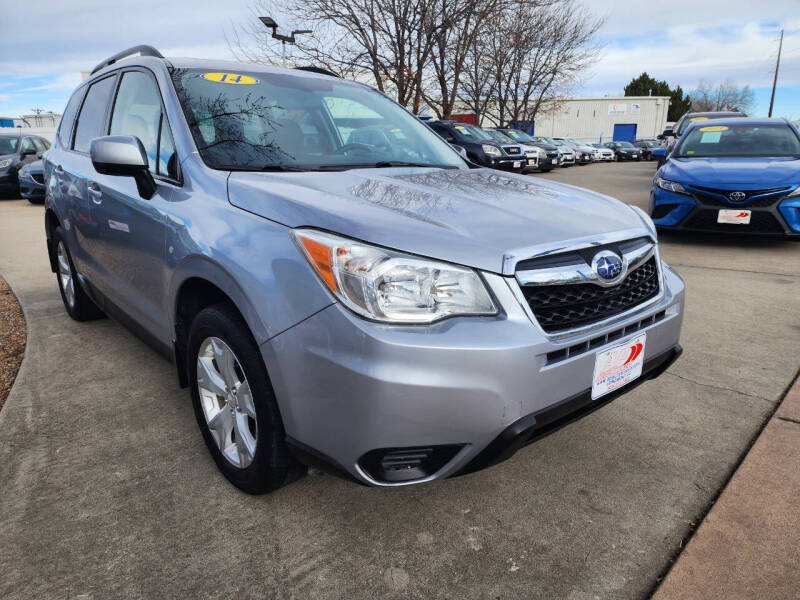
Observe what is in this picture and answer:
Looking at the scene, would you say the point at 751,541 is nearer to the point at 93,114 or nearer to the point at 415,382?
the point at 415,382

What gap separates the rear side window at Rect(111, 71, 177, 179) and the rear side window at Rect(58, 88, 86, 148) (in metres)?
1.04

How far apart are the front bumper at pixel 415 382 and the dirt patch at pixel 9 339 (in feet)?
7.54

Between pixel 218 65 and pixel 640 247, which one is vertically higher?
pixel 218 65

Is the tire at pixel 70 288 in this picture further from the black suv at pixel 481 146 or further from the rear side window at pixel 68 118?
the black suv at pixel 481 146

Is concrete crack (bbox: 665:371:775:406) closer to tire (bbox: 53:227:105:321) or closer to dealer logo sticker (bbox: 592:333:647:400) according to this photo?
dealer logo sticker (bbox: 592:333:647:400)

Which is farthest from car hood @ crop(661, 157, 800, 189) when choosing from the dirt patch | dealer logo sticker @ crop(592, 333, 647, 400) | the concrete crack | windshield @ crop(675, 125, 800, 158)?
the dirt patch

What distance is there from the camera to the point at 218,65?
2955 mm

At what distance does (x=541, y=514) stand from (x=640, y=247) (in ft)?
3.44

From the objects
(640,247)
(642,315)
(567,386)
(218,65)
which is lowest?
(567,386)

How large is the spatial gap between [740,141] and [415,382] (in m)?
7.54

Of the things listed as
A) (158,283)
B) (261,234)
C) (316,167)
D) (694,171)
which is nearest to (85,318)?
(158,283)

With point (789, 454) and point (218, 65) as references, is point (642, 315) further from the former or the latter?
point (218, 65)

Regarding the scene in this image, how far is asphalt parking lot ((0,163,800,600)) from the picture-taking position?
72.9 inches

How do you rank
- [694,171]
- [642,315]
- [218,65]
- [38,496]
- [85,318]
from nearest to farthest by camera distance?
1. [642,315]
2. [38,496]
3. [218,65]
4. [85,318]
5. [694,171]
